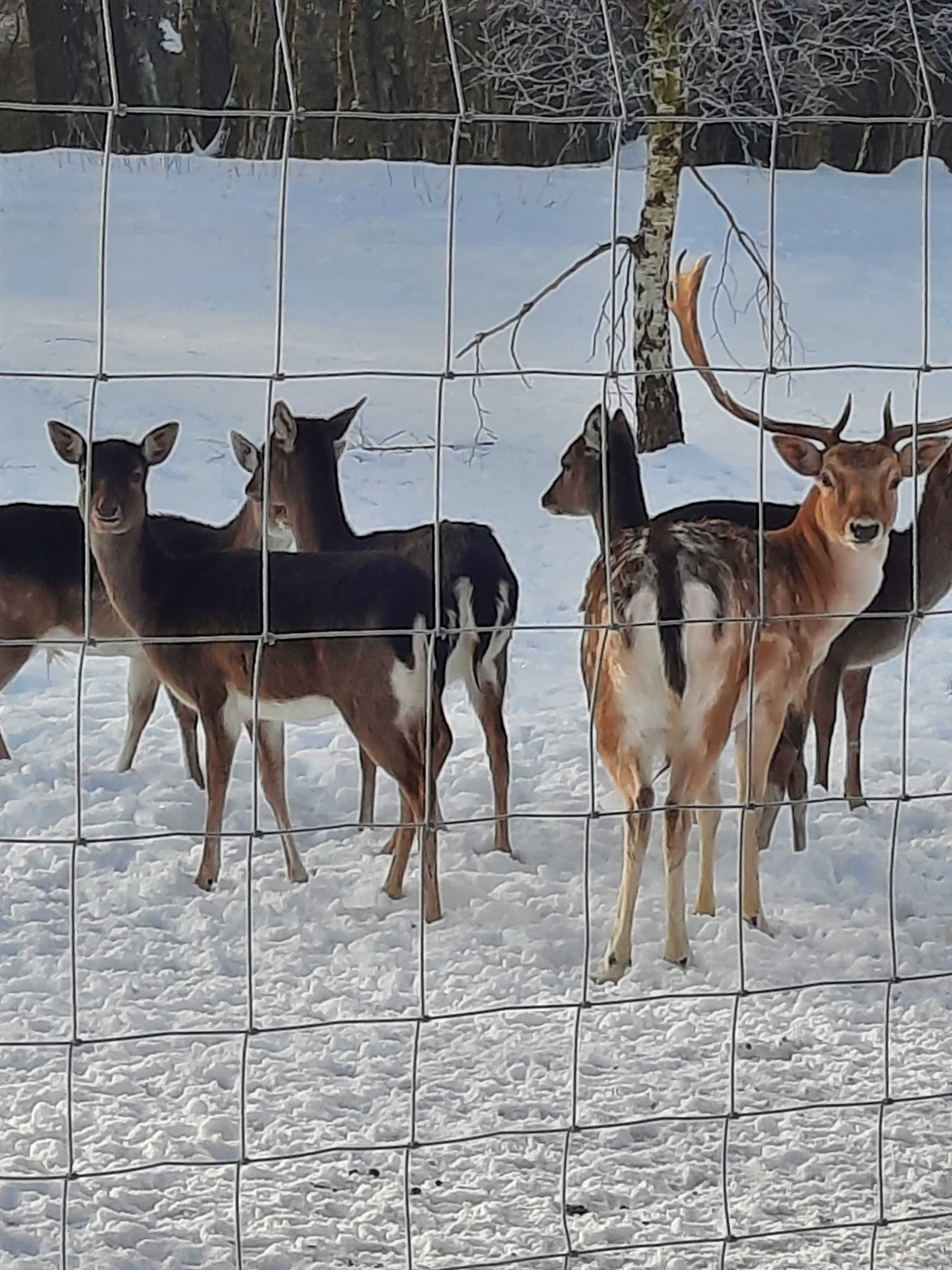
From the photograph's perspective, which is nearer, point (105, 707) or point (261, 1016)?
point (261, 1016)

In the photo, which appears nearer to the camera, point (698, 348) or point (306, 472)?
point (698, 348)

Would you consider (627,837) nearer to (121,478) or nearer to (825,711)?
(825,711)

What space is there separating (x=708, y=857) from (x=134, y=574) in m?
1.34

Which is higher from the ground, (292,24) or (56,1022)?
(292,24)

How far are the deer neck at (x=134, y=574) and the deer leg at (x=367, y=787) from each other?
60 cm

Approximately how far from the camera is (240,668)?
3824mm

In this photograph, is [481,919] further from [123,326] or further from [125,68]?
[125,68]

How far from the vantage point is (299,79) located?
8359 mm

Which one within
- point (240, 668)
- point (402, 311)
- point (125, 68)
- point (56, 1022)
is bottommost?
point (56, 1022)

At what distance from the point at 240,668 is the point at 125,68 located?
5.51 meters

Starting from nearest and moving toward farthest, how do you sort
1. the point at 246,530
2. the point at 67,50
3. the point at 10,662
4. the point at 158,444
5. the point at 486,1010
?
the point at 486,1010 → the point at 158,444 → the point at 246,530 → the point at 10,662 → the point at 67,50

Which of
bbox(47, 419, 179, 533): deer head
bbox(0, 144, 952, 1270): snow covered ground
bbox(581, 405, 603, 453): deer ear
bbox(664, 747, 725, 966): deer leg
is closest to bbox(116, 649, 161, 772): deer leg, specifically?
bbox(0, 144, 952, 1270): snow covered ground

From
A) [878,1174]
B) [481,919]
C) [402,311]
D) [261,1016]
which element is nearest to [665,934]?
[481,919]

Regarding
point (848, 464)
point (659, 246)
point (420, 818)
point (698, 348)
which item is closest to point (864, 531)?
point (848, 464)
